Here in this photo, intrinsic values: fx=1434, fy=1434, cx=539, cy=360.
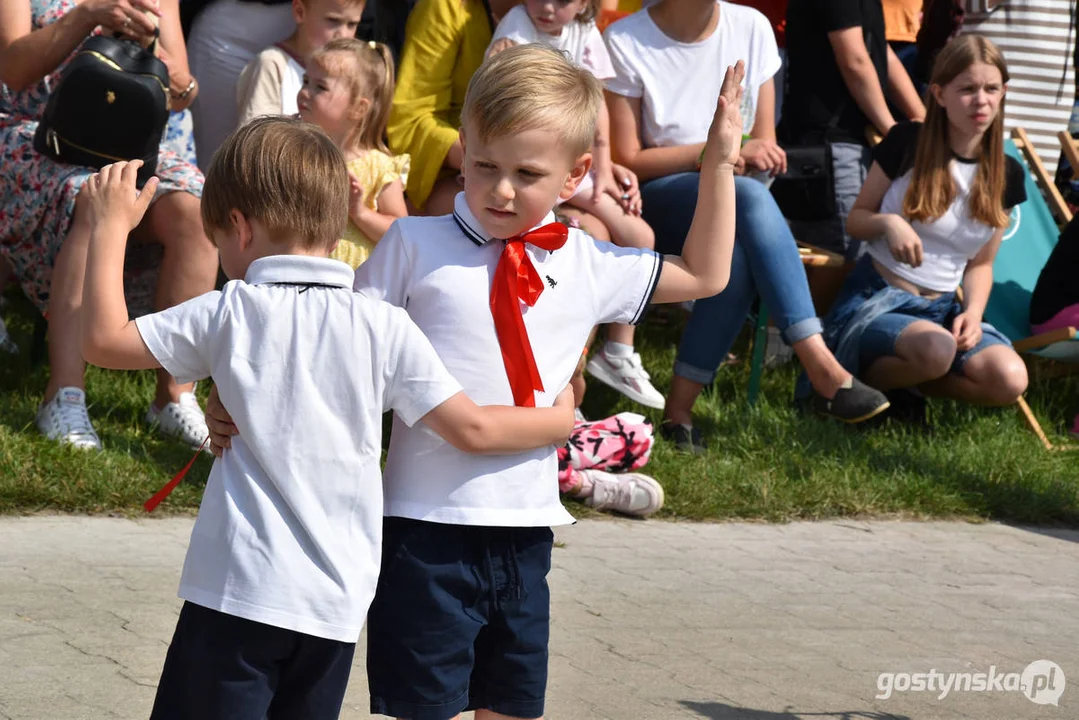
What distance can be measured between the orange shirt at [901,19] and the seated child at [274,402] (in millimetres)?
5887

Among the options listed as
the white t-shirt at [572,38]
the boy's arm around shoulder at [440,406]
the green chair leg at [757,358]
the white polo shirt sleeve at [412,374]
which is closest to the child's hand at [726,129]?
the boy's arm around shoulder at [440,406]

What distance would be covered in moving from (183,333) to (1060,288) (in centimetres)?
533

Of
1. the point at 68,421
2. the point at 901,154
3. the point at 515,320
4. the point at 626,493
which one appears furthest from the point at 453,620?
the point at 901,154

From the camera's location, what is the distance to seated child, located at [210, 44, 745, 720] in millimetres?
2438

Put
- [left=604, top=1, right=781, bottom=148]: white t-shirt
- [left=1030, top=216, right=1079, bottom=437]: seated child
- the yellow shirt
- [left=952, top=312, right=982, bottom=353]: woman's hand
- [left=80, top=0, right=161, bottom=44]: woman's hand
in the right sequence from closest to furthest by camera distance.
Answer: [left=80, top=0, right=161, bottom=44]: woman's hand
the yellow shirt
[left=604, top=1, right=781, bottom=148]: white t-shirt
[left=952, top=312, right=982, bottom=353]: woman's hand
[left=1030, top=216, right=1079, bottom=437]: seated child

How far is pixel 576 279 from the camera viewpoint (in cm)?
259

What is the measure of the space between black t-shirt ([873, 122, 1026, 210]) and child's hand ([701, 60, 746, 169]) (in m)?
3.75

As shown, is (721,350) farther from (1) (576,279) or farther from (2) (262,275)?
(2) (262,275)

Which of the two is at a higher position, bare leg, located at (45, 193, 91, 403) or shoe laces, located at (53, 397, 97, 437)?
bare leg, located at (45, 193, 91, 403)

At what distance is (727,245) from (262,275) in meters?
0.92

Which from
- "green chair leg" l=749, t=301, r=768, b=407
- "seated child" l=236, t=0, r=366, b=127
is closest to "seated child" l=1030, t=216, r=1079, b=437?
"green chair leg" l=749, t=301, r=768, b=407

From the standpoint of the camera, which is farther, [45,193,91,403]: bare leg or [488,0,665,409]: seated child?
[488,0,665,409]: seated child

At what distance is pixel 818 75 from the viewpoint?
265 inches

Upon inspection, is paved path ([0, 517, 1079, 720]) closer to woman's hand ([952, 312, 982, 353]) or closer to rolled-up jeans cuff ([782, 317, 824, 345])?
rolled-up jeans cuff ([782, 317, 824, 345])
